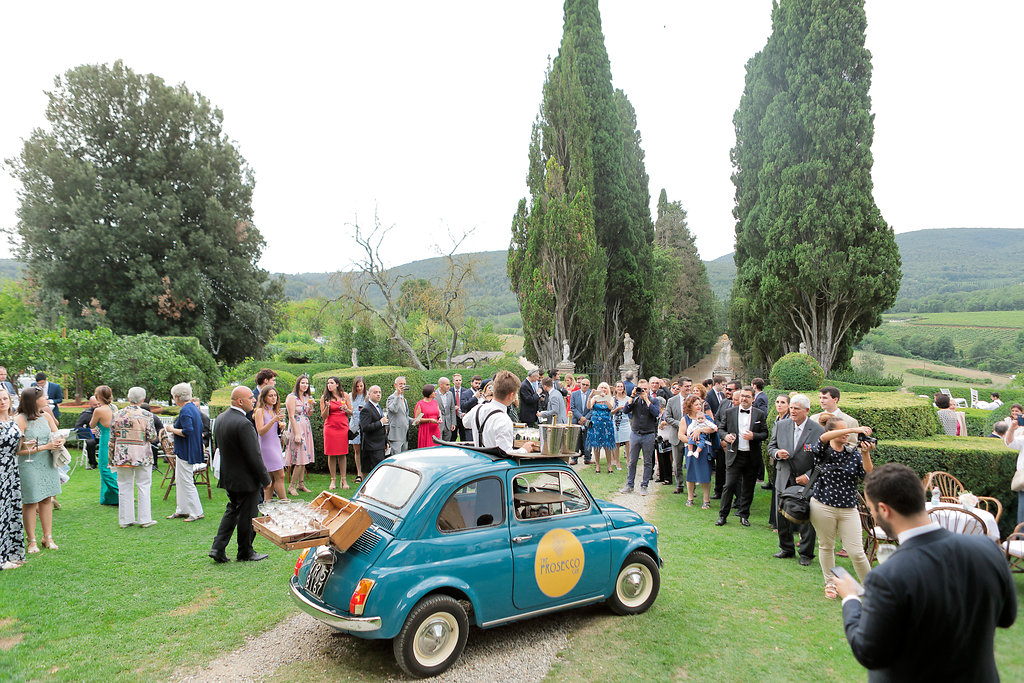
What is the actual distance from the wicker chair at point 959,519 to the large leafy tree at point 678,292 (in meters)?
33.4

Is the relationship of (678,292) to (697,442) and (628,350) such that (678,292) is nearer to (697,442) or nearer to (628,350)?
(628,350)

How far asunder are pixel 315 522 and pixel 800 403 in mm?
5585

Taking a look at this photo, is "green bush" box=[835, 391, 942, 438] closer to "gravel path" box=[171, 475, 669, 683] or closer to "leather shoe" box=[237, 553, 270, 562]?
"gravel path" box=[171, 475, 669, 683]

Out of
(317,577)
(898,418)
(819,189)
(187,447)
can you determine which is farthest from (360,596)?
(819,189)

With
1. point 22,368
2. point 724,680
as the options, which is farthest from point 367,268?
point 724,680

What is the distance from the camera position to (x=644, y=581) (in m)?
5.47

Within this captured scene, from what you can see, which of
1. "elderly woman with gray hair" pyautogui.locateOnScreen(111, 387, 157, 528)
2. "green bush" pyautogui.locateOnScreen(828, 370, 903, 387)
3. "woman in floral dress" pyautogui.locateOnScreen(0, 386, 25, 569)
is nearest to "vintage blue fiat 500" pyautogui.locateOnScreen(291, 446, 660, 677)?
"woman in floral dress" pyautogui.locateOnScreen(0, 386, 25, 569)

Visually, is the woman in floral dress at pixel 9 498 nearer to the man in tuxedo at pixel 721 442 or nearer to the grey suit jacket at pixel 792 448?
the grey suit jacket at pixel 792 448

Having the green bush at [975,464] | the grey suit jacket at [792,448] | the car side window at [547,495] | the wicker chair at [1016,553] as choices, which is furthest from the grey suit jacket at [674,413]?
the car side window at [547,495]

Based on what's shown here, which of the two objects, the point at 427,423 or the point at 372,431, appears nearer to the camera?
the point at 372,431

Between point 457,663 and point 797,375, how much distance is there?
1392 cm

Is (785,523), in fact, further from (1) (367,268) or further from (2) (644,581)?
(1) (367,268)

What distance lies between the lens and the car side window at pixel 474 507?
450cm

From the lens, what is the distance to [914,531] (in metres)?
2.29
